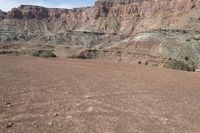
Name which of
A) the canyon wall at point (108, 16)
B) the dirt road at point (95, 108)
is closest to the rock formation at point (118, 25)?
the canyon wall at point (108, 16)

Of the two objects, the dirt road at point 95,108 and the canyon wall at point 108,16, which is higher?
the canyon wall at point 108,16

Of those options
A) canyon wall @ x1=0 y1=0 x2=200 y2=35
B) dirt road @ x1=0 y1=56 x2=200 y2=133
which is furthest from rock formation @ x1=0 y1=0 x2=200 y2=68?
dirt road @ x1=0 y1=56 x2=200 y2=133

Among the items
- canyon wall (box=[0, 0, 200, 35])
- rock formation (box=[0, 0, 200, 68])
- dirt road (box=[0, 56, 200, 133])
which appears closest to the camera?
dirt road (box=[0, 56, 200, 133])

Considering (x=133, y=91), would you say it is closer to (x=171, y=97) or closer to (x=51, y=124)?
(x=171, y=97)

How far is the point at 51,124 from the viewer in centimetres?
730

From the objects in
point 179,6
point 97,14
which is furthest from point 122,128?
point 97,14

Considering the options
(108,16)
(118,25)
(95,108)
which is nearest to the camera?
(95,108)

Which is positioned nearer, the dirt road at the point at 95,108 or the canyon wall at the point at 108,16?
the dirt road at the point at 95,108

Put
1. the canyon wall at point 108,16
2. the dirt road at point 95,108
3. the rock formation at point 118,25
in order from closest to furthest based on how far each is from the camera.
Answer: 1. the dirt road at point 95,108
2. the rock formation at point 118,25
3. the canyon wall at point 108,16

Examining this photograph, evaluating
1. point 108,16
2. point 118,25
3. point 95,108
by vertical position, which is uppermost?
point 108,16

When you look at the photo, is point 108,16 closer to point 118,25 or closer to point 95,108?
point 118,25

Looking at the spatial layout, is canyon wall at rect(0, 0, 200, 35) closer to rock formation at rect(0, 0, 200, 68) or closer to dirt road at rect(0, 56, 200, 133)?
rock formation at rect(0, 0, 200, 68)

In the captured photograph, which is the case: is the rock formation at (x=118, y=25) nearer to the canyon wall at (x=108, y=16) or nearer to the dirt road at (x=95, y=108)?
the canyon wall at (x=108, y=16)

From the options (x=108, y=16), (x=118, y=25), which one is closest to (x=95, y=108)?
(x=118, y=25)
